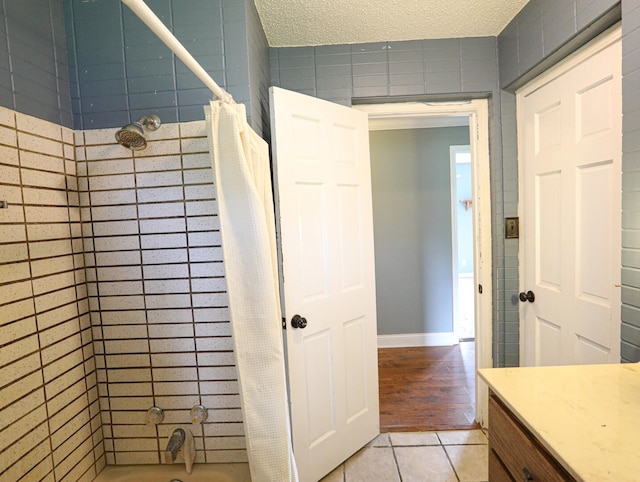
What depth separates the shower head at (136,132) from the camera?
1149mm

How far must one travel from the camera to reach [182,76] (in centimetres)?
131

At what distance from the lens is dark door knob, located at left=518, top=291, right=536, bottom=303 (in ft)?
5.68

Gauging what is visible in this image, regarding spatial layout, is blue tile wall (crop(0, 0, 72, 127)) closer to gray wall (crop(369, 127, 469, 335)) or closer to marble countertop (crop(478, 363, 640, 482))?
marble countertop (crop(478, 363, 640, 482))

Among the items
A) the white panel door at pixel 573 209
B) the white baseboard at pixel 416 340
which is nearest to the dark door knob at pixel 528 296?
the white panel door at pixel 573 209

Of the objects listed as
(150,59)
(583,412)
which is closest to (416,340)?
(583,412)

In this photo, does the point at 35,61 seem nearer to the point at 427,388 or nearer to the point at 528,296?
the point at 528,296

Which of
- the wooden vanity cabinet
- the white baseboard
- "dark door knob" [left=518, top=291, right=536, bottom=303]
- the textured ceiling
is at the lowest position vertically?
the white baseboard

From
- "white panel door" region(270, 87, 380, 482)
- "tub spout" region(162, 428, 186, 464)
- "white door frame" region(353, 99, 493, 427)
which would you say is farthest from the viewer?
"white door frame" region(353, 99, 493, 427)

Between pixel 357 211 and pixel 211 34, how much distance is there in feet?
3.43

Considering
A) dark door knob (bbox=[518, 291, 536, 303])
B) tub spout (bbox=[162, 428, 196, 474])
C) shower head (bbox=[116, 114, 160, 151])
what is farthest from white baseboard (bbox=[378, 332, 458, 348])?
shower head (bbox=[116, 114, 160, 151])

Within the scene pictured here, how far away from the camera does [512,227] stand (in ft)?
5.95

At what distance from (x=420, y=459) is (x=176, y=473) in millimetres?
1235

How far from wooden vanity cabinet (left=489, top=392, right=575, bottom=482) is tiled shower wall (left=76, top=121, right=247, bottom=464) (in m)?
0.98

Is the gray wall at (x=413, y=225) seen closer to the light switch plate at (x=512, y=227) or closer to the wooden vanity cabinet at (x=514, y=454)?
the light switch plate at (x=512, y=227)
